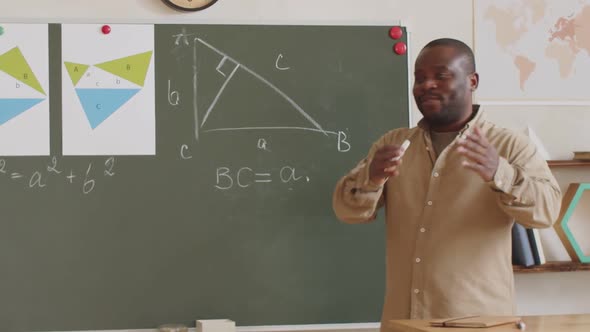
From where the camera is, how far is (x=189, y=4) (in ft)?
11.9

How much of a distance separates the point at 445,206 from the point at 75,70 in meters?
1.70

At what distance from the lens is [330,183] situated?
3.62 m

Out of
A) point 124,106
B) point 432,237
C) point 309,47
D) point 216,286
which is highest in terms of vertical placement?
point 309,47

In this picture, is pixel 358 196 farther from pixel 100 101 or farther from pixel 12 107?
pixel 12 107

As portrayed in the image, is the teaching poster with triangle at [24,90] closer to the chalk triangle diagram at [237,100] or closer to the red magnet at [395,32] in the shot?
the chalk triangle diagram at [237,100]

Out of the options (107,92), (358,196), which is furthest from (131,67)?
(358,196)

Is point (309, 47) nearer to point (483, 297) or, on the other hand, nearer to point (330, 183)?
point (330, 183)

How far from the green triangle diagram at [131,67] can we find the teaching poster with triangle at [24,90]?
25 centimetres

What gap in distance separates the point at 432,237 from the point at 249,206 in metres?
1.10

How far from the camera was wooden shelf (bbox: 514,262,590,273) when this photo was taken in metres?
3.59

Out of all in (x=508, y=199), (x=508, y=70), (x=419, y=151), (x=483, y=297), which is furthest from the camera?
(x=508, y=70)

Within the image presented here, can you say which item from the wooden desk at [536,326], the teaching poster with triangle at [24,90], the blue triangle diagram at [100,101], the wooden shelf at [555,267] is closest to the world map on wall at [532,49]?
the wooden shelf at [555,267]

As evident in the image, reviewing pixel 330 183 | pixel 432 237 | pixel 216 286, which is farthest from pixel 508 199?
pixel 216 286

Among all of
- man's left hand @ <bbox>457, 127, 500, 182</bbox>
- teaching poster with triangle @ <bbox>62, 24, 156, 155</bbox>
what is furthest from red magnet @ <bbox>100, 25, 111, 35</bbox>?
man's left hand @ <bbox>457, 127, 500, 182</bbox>
